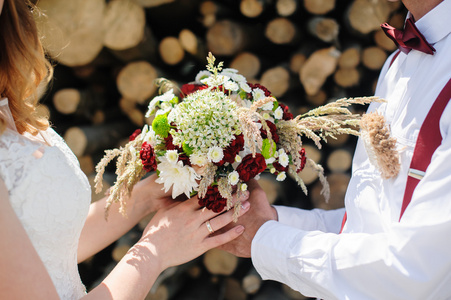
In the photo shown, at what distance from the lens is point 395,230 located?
1.00m

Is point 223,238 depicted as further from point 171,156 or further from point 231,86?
point 231,86

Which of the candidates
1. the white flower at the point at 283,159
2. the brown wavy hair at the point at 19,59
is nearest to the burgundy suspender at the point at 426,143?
the white flower at the point at 283,159

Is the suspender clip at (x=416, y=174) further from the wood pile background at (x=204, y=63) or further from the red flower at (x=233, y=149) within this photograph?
the wood pile background at (x=204, y=63)

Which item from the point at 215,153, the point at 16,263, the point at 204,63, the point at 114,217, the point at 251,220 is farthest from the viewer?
the point at 204,63

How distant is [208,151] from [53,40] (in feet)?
3.51

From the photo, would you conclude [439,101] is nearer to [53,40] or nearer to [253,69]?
[253,69]

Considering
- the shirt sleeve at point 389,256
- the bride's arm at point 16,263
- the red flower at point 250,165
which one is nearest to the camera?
the bride's arm at point 16,263

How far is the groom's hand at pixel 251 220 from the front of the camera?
1332 millimetres

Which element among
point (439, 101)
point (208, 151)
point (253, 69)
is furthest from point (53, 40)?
point (439, 101)

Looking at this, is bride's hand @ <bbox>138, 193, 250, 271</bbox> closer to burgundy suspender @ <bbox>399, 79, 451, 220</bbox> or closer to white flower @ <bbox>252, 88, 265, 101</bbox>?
white flower @ <bbox>252, 88, 265, 101</bbox>

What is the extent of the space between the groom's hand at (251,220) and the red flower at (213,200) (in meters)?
0.18

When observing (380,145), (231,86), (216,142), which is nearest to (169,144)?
(216,142)

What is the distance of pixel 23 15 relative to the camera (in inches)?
44.1

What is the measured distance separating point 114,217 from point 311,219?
2.54ft
